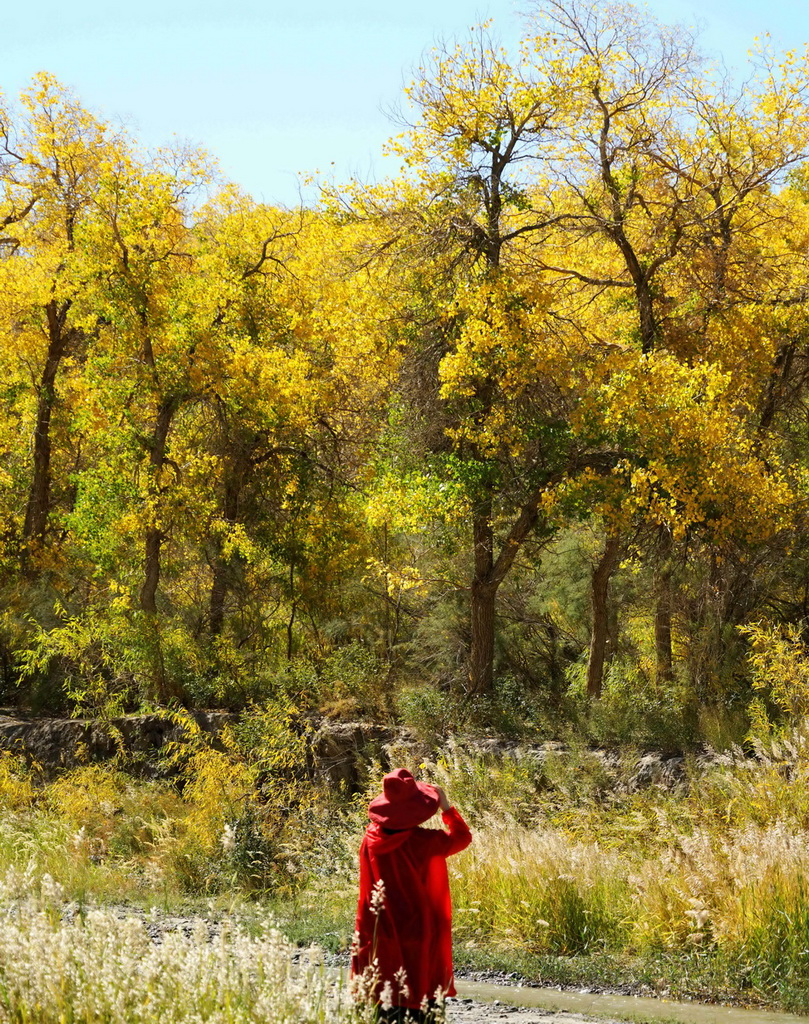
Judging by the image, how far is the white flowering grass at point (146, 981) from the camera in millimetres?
3775

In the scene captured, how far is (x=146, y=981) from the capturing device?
400 centimetres

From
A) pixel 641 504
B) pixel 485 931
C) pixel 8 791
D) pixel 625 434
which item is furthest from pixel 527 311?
pixel 8 791

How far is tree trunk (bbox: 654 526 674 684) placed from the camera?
47.8 ft

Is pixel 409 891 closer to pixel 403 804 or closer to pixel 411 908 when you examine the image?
pixel 411 908

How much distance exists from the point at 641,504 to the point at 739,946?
21.2 ft

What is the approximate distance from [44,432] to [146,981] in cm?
1852

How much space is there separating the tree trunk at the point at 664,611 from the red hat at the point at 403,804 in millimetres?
9890

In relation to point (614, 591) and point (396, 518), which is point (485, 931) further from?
point (614, 591)

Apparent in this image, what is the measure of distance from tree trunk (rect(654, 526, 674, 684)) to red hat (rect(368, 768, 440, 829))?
9.89 meters

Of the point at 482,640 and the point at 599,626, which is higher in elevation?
the point at 599,626

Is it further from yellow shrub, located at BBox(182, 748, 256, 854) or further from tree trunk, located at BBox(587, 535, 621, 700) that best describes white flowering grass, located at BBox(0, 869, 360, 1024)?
tree trunk, located at BBox(587, 535, 621, 700)

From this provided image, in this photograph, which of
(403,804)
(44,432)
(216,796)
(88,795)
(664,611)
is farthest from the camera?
(44,432)

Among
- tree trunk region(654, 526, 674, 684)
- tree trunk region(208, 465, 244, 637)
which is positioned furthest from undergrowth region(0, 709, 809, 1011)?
tree trunk region(208, 465, 244, 637)

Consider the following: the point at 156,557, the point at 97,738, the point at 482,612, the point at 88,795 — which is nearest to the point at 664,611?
the point at 482,612
